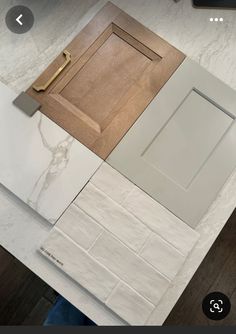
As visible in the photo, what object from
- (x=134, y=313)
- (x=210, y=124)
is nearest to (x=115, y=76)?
(x=210, y=124)

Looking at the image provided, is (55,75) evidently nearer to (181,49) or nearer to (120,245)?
(181,49)

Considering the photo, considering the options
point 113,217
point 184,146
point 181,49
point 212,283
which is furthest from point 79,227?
point 212,283

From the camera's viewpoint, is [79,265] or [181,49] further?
[181,49]

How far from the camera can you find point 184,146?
3.99 ft

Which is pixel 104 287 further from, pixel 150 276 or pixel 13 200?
pixel 13 200

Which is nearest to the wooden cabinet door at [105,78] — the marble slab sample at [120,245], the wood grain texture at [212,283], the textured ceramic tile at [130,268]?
the marble slab sample at [120,245]

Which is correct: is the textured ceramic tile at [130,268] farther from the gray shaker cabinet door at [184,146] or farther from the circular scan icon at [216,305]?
the circular scan icon at [216,305]

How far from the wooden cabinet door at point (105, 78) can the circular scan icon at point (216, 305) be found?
0.90m

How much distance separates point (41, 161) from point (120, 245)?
30cm

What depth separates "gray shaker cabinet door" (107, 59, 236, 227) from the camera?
1.18m

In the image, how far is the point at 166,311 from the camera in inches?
44.3

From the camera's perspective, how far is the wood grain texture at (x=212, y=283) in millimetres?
1772

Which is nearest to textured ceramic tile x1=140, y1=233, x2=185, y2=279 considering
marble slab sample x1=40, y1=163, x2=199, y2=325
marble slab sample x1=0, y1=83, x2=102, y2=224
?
marble slab sample x1=40, y1=163, x2=199, y2=325

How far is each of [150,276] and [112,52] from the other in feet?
2.01
